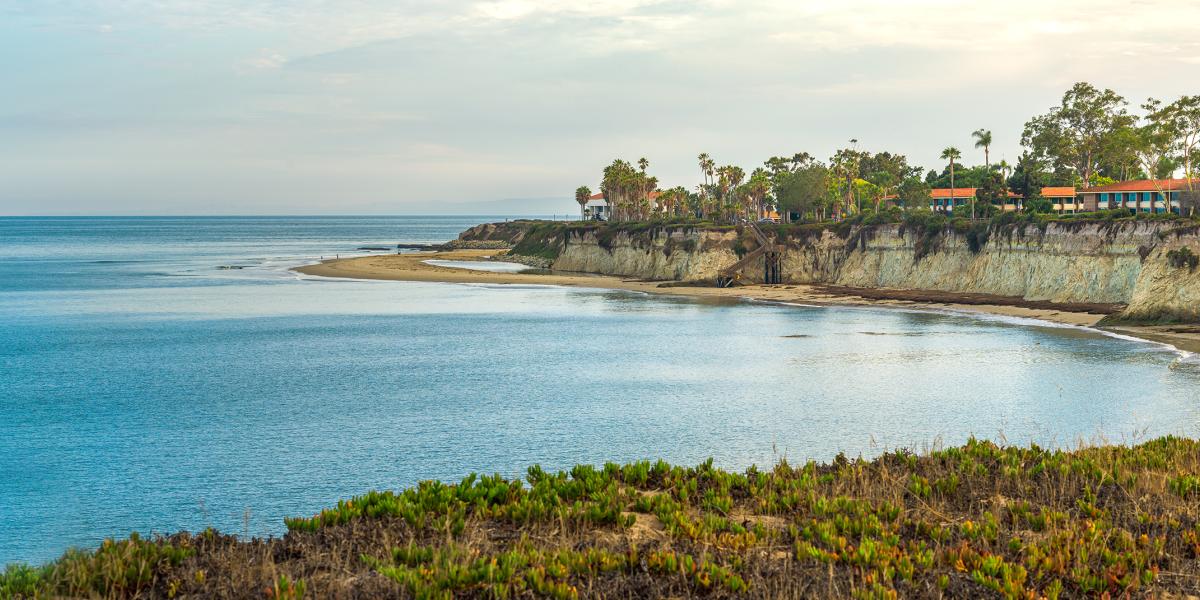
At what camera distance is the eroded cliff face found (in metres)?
62.5

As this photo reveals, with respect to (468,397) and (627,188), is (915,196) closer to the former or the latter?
(627,188)

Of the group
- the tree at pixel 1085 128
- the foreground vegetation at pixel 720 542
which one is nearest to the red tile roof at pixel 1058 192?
the tree at pixel 1085 128

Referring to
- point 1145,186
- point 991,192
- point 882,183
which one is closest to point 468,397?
point 991,192

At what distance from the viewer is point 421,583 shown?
12.4 m

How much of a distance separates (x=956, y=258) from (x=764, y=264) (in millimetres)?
23788

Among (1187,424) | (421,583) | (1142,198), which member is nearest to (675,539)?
(421,583)

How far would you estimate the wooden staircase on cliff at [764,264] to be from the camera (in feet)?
345

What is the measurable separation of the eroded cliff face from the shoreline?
182cm

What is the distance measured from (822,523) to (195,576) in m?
8.93

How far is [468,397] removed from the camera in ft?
137

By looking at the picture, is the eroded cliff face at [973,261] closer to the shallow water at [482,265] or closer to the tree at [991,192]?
the tree at [991,192]

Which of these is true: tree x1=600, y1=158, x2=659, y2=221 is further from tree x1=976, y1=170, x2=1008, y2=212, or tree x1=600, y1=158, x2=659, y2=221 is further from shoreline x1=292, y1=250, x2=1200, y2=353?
tree x1=976, y1=170, x2=1008, y2=212

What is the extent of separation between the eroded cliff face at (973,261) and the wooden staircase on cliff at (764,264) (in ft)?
2.93

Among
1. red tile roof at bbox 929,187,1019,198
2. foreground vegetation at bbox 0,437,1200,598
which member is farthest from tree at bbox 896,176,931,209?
foreground vegetation at bbox 0,437,1200,598
